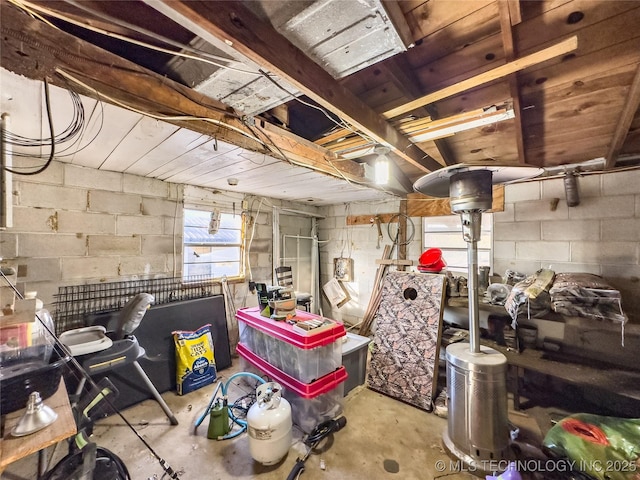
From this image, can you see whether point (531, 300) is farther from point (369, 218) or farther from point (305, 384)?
point (369, 218)

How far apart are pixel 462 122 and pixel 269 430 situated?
227 cm

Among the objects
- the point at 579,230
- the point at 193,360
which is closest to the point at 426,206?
the point at 579,230

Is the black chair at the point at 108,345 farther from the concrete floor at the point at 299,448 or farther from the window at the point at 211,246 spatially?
the window at the point at 211,246

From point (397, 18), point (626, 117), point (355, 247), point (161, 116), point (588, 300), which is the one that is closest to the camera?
point (397, 18)

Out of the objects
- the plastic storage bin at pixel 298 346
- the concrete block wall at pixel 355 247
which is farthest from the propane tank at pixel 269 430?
the concrete block wall at pixel 355 247

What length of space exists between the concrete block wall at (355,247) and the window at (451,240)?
0.43 ft

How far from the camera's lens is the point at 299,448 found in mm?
1872

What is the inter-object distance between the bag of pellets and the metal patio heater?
2255 mm

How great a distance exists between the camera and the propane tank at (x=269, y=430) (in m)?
1.66

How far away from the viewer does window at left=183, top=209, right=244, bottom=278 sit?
3115 millimetres

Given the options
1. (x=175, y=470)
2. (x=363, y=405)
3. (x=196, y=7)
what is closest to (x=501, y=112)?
(x=196, y=7)

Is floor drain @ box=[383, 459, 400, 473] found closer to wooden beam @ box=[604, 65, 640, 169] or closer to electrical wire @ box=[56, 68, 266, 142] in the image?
electrical wire @ box=[56, 68, 266, 142]

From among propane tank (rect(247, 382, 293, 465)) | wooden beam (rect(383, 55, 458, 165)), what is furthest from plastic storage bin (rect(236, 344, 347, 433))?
wooden beam (rect(383, 55, 458, 165))

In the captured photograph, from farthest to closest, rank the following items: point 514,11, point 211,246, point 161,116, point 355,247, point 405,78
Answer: point 355,247, point 211,246, point 405,78, point 161,116, point 514,11
